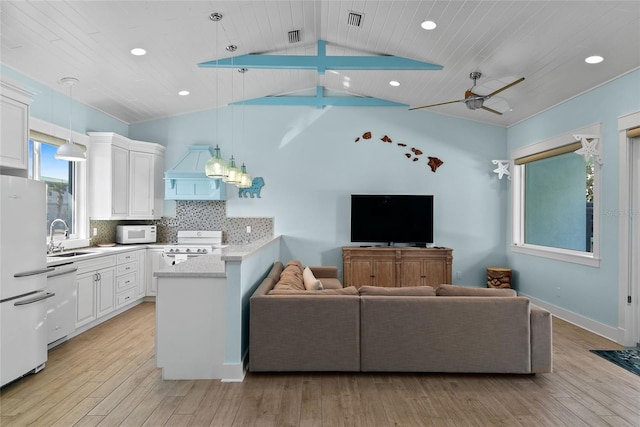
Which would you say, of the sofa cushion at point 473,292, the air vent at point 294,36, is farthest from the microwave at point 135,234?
the sofa cushion at point 473,292

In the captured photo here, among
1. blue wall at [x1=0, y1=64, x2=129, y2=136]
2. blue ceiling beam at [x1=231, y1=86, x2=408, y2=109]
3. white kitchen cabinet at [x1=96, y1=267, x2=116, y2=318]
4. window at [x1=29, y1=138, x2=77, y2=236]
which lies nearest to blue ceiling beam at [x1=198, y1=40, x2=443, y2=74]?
blue ceiling beam at [x1=231, y1=86, x2=408, y2=109]

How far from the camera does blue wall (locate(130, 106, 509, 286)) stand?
674cm

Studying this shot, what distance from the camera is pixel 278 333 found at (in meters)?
3.21

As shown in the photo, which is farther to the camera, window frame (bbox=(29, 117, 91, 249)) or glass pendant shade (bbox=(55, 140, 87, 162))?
window frame (bbox=(29, 117, 91, 249))

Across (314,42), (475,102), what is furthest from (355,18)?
(475,102)

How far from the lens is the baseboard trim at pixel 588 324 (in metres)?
4.20

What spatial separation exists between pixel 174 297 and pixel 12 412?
4.07 feet

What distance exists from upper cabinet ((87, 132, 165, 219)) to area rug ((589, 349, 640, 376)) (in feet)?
20.2

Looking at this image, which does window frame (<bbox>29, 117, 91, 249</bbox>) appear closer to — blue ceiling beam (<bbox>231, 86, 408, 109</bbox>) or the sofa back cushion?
blue ceiling beam (<bbox>231, 86, 408, 109</bbox>)

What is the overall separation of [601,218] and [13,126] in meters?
5.89

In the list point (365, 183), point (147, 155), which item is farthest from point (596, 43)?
point (147, 155)

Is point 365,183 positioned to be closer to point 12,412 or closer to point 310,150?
point 310,150

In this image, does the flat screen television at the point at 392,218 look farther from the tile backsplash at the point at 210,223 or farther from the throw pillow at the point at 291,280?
the throw pillow at the point at 291,280

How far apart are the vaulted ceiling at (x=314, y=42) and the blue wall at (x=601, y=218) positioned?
0.18 m
